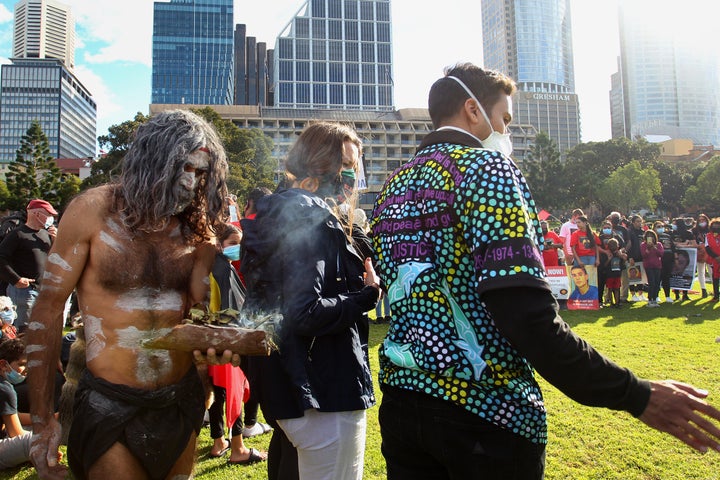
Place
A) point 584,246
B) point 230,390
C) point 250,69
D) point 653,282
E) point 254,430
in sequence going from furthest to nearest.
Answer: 1. point 250,69
2. point 653,282
3. point 584,246
4. point 254,430
5. point 230,390

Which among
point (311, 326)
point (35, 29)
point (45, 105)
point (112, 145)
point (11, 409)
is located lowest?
point (11, 409)

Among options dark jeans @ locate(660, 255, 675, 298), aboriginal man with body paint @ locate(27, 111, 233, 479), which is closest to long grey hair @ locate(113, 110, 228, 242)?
aboriginal man with body paint @ locate(27, 111, 233, 479)

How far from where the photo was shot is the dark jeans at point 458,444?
1492mm

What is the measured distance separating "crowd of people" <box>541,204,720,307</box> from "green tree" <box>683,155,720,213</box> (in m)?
62.7

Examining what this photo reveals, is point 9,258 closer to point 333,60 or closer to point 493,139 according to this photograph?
point 493,139

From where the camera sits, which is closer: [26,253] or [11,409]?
[11,409]

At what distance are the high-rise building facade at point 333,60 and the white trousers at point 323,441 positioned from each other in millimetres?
134537

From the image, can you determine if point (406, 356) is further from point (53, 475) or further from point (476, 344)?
point (53, 475)

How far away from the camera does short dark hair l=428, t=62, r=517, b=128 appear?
1.81 meters

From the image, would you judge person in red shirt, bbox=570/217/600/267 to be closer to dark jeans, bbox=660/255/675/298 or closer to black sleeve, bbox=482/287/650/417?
dark jeans, bbox=660/255/675/298

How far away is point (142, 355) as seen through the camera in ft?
6.25

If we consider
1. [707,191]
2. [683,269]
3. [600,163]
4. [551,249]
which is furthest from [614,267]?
[600,163]

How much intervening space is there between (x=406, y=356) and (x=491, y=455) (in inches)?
15.1

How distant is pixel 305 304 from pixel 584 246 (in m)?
11.1
